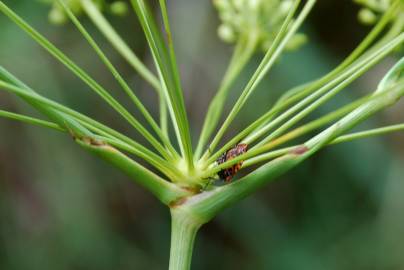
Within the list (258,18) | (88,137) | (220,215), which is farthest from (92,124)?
(220,215)

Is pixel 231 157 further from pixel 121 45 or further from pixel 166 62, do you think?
pixel 121 45

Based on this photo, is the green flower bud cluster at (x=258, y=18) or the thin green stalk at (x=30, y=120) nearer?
the thin green stalk at (x=30, y=120)

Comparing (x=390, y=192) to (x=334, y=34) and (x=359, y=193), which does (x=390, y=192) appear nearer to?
(x=359, y=193)

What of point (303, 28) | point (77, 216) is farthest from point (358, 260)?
point (77, 216)

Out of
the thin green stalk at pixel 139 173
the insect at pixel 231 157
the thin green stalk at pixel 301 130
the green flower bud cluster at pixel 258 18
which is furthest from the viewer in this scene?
the green flower bud cluster at pixel 258 18

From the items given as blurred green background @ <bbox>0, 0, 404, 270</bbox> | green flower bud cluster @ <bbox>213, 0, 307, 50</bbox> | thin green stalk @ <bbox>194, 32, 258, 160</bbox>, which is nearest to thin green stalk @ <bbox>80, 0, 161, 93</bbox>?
thin green stalk @ <bbox>194, 32, 258, 160</bbox>

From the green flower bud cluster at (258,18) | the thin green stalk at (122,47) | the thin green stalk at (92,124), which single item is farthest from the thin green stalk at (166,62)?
the green flower bud cluster at (258,18)

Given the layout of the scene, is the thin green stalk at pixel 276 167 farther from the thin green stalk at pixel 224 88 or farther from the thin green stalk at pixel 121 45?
the thin green stalk at pixel 121 45
